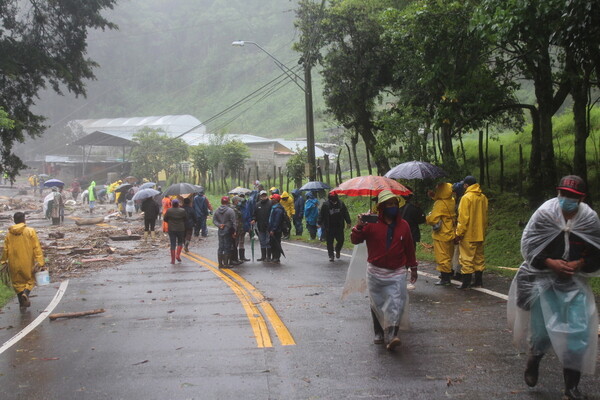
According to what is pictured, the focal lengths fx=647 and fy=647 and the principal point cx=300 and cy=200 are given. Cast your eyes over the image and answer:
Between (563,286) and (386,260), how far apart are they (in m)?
2.14

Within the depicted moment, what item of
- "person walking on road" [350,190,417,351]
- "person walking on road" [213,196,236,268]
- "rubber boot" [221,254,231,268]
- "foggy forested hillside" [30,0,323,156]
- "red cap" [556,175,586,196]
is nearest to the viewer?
"red cap" [556,175,586,196]

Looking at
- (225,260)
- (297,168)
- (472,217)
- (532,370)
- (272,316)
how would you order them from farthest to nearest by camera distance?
(297,168)
(225,260)
(472,217)
(272,316)
(532,370)

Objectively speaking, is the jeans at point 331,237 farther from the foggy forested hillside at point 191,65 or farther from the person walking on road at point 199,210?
the foggy forested hillside at point 191,65

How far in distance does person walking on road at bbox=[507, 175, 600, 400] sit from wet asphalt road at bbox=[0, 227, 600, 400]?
0.44m

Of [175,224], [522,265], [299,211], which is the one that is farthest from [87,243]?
[522,265]

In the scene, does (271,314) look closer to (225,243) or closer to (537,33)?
(225,243)

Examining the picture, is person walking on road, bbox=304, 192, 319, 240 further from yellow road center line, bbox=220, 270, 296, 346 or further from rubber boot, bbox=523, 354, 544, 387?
rubber boot, bbox=523, 354, 544, 387

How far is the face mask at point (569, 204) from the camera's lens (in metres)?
5.55

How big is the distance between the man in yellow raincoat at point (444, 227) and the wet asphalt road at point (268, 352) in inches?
16.9

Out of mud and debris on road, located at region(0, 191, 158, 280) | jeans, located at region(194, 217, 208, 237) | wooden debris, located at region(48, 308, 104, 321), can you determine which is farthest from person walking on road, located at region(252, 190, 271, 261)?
jeans, located at region(194, 217, 208, 237)

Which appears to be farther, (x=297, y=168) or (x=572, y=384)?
(x=297, y=168)

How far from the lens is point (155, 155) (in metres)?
56.7

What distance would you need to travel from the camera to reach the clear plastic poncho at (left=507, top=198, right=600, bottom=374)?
5320mm

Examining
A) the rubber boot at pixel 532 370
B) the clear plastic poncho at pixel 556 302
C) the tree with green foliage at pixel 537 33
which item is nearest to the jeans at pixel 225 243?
the tree with green foliage at pixel 537 33
